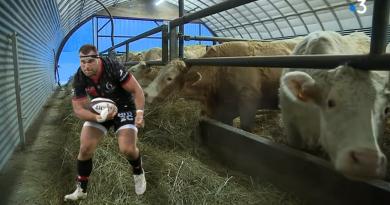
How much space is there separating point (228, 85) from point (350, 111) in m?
3.05

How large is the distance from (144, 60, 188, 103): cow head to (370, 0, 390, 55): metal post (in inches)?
119

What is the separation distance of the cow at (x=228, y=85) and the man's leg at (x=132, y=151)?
2.10 m

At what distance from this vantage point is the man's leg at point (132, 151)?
8.36ft

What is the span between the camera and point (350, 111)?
6.92 feet

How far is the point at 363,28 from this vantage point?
14.8m

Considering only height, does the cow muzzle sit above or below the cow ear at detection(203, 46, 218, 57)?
below

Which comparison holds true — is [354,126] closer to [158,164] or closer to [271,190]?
[271,190]

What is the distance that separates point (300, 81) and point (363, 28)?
14030mm

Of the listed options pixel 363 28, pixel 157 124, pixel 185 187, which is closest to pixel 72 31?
pixel 363 28

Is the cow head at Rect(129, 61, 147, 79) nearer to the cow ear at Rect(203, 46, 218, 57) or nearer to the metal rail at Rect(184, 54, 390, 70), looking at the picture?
the cow ear at Rect(203, 46, 218, 57)

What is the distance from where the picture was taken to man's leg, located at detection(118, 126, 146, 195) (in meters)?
2.55

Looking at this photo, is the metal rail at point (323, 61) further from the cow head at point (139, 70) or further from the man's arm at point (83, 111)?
the cow head at point (139, 70)

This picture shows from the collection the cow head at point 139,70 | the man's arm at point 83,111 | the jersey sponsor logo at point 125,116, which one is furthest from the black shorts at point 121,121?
the cow head at point 139,70

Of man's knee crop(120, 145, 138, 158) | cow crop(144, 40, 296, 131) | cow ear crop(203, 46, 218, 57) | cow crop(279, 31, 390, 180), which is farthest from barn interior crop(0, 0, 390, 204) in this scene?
cow ear crop(203, 46, 218, 57)
